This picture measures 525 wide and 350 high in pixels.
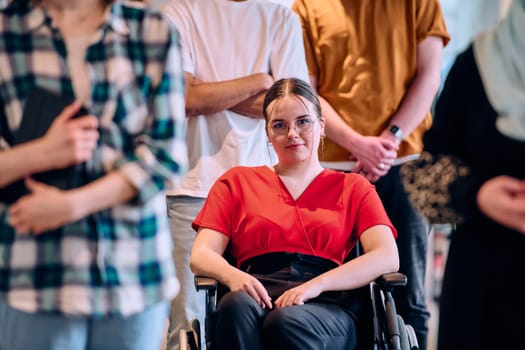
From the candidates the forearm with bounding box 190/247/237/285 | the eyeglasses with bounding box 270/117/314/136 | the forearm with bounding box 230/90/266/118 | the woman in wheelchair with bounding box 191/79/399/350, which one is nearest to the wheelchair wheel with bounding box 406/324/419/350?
the woman in wheelchair with bounding box 191/79/399/350

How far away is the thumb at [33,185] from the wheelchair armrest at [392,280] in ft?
3.82

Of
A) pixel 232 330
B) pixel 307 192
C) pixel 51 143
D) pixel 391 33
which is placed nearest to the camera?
pixel 51 143

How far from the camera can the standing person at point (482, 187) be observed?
1262 mm

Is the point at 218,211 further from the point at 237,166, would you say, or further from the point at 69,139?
the point at 69,139

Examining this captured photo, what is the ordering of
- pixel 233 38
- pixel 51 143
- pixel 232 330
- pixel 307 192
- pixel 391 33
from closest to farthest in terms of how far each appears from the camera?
pixel 51 143, pixel 232 330, pixel 307 192, pixel 233 38, pixel 391 33

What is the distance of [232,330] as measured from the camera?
2.03 metres

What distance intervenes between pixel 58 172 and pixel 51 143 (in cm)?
6

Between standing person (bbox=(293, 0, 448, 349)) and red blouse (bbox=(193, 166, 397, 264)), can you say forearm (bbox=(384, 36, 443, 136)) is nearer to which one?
standing person (bbox=(293, 0, 448, 349))

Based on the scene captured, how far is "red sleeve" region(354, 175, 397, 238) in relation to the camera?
7.52 ft

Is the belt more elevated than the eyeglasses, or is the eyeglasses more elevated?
the eyeglasses

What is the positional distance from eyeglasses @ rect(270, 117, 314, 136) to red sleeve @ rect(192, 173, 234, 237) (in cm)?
22

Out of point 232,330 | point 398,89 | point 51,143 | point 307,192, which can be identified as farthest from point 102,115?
point 398,89

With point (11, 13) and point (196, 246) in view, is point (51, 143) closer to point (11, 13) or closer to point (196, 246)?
point (11, 13)

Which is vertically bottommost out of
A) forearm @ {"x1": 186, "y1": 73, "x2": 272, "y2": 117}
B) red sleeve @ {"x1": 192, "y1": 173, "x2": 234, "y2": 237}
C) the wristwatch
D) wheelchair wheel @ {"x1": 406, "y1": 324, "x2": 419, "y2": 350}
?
wheelchair wheel @ {"x1": 406, "y1": 324, "x2": 419, "y2": 350}
